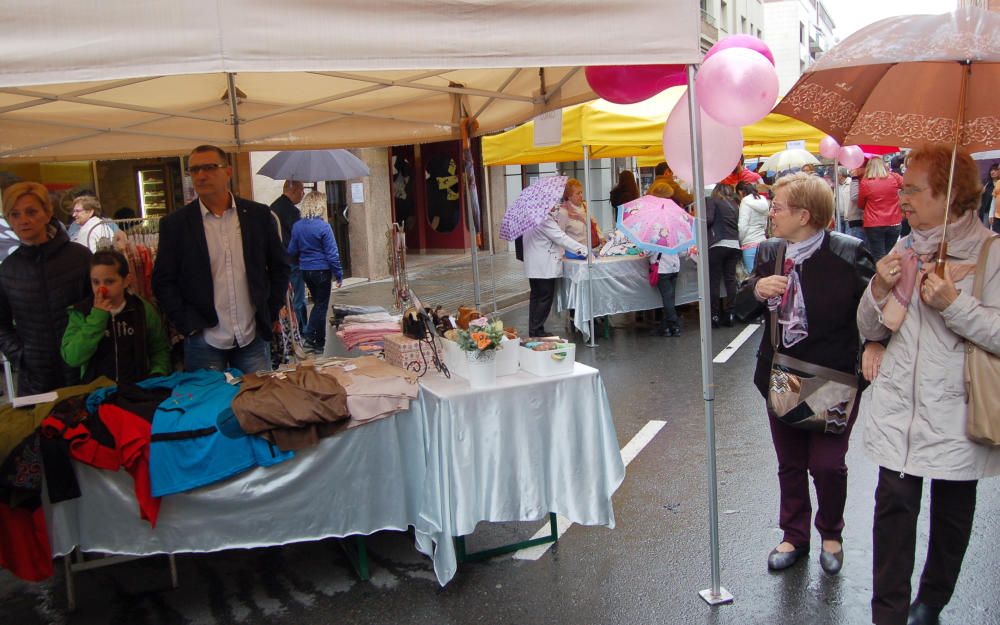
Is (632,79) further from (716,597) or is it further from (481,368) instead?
(716,597)

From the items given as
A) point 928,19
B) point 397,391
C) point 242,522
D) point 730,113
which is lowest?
point 242,522

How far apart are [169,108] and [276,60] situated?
302cm

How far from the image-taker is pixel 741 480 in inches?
186

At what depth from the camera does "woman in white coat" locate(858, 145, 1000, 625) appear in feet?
8.68

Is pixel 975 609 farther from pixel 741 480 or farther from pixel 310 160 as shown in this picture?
pixel 310 160

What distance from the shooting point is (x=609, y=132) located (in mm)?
8117

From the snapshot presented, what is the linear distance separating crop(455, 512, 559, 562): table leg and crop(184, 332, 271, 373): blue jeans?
1.55 m

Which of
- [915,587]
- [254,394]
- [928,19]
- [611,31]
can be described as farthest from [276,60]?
[915,587]

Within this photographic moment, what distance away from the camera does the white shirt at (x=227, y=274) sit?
4234mm

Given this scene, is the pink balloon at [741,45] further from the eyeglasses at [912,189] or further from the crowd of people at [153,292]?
the crowd of people at [153,292]

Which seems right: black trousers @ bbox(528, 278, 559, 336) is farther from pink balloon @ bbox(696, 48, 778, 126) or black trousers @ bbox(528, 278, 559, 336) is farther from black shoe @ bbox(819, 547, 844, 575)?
pink balloon @ bbox(696, 48, 778, 126)

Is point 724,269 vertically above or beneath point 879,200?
beneath

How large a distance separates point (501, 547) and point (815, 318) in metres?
1.82

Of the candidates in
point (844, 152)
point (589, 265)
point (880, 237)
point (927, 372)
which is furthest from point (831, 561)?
point (880, 237)
